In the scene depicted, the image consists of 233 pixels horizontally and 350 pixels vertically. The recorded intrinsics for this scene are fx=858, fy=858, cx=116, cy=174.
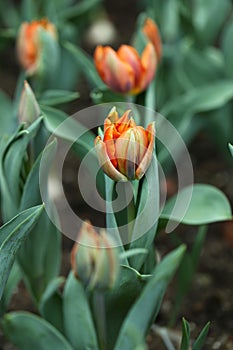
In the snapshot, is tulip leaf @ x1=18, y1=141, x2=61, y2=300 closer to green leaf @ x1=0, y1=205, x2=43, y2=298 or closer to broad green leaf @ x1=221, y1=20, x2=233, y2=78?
green leaf @ x1=0, y1=205, x2=43, y2=298

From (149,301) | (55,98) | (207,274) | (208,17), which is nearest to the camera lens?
(149,301)

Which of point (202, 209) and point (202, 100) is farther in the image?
point (202, 100)

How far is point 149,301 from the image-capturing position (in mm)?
1160

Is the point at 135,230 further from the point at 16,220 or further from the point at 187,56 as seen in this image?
the point at 187,56

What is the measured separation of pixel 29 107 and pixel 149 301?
358 mm

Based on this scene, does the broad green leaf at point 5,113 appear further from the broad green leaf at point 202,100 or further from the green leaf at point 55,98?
the broad green leaf at point 202,100

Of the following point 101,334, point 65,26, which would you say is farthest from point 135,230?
point 65,26

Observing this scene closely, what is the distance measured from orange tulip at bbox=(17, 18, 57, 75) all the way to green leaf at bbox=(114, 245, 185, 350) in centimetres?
60

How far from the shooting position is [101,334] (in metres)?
1.27

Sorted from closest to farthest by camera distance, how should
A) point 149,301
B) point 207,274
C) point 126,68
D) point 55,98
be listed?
point 149,301, point 126,68, point 55,98, point 207,274

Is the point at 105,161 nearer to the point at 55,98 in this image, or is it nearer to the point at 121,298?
the point at 121,298

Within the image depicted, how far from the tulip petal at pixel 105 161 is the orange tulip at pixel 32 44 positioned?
59 cm

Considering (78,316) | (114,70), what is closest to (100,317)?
(78,316)

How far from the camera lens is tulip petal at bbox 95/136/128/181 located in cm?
108
